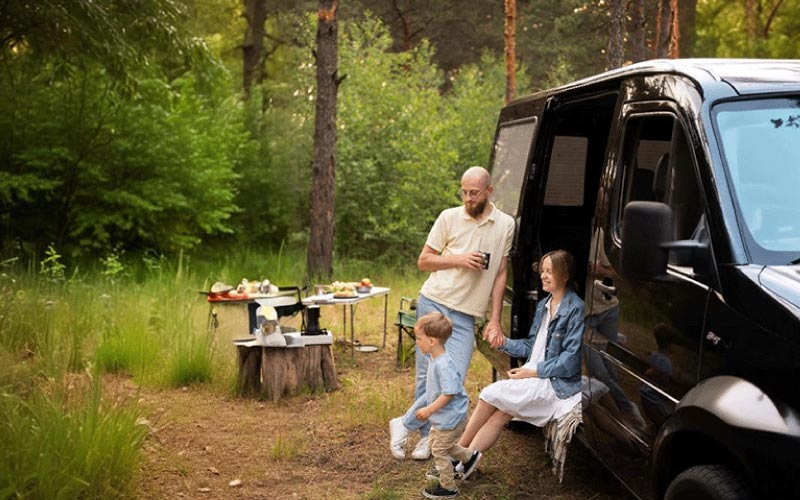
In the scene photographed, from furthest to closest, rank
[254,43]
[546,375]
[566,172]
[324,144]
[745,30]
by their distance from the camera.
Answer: [745,30], [254,43], [324,144], [566,172], [546,375]

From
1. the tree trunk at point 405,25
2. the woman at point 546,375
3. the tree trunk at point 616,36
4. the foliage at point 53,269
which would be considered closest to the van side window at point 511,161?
the woman at point 546,375

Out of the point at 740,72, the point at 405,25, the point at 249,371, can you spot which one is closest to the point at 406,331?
the point at 249,371

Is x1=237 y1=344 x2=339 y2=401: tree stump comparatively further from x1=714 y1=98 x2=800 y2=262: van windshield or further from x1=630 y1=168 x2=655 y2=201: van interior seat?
x1=714 y1=98 x2=800 y2=262: van windshield

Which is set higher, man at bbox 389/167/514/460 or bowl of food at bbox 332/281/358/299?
man at bbox 389/167/514/460

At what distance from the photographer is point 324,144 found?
46.9 feet

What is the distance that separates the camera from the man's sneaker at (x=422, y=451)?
6449 mm

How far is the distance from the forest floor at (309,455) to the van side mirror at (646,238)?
2617mm

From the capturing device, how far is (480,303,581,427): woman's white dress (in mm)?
5316

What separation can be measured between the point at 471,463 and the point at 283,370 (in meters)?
3.03

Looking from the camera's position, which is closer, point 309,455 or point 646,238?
point 646,238

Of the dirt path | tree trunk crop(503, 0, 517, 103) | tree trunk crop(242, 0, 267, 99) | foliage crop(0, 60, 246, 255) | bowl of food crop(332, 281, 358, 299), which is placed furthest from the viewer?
tree trunk crop(242, 0, 267, 99)

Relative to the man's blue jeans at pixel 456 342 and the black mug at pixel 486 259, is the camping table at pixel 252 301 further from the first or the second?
the black mug at pixel 486 259

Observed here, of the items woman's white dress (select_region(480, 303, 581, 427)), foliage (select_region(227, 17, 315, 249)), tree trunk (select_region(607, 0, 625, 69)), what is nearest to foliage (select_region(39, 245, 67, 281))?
woman's white dress (select_region(480, 303, 581, 427))

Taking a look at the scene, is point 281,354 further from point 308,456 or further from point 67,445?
point 67,445
